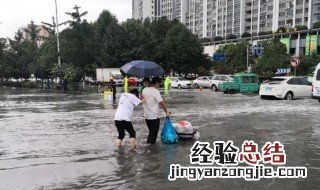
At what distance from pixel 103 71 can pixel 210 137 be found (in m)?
39.2

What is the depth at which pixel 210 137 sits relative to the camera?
1053 cm

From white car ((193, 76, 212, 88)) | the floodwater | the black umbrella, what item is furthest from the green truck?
the black umbrella

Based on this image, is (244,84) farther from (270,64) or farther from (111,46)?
(111,46)

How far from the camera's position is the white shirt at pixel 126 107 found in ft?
28.4

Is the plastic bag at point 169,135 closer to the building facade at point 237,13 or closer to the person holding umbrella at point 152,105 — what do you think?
the person holding umbrella at point 152,105

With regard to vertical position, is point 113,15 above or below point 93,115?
above

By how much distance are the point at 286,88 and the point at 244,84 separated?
796cm

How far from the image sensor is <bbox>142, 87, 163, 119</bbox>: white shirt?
899 cm

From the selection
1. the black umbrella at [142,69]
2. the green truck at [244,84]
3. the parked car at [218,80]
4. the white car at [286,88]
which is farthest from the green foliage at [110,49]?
the black umbrella at [142,69]

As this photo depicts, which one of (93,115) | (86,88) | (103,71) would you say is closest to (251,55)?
(103,71)

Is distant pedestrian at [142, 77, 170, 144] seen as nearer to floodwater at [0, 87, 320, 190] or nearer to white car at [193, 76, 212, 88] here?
floodwater at [0, 87, 320, 190]

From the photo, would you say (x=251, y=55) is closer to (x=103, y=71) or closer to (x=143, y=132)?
(x=103, y=71)

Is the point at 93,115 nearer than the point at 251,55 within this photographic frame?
Yes

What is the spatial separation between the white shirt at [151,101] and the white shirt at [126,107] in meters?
0.31
